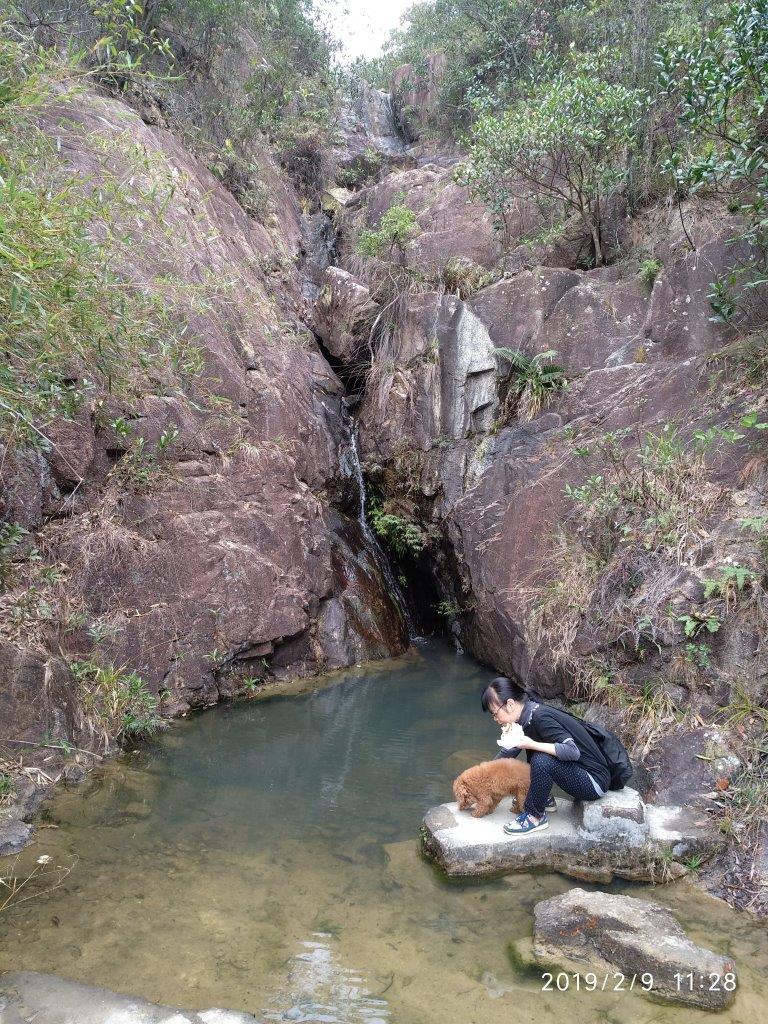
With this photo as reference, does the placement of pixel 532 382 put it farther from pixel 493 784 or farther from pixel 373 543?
pixel 493 784

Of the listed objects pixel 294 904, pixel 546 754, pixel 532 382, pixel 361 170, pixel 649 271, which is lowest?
pixel 294 904

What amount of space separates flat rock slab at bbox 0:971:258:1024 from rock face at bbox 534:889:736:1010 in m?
1.52

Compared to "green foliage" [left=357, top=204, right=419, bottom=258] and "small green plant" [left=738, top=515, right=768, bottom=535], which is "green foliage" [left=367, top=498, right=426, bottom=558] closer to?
"green foliage" [left=357, top=204, right=419, bottom=258]

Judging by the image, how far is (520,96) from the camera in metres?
13.3

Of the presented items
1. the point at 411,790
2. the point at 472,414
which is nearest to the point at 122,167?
the point at 472,414

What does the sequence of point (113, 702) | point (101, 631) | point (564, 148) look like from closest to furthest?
point (113, 702) → point (101, 631) → point (564, 148)

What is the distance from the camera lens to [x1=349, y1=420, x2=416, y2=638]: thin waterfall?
996cm

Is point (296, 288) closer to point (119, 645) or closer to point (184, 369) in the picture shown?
point (184, 369)

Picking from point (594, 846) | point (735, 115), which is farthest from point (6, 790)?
point (735, 115)

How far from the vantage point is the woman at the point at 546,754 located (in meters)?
4.16

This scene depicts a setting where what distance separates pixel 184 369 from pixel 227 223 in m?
4.88

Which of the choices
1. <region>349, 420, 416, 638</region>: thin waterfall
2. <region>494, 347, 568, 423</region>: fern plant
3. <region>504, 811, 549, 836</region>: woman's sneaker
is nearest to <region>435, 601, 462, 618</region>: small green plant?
<region>349, 420, 416, 638</region>: thin waterfall

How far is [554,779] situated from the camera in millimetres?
4203

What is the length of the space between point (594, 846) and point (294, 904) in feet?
5.96
